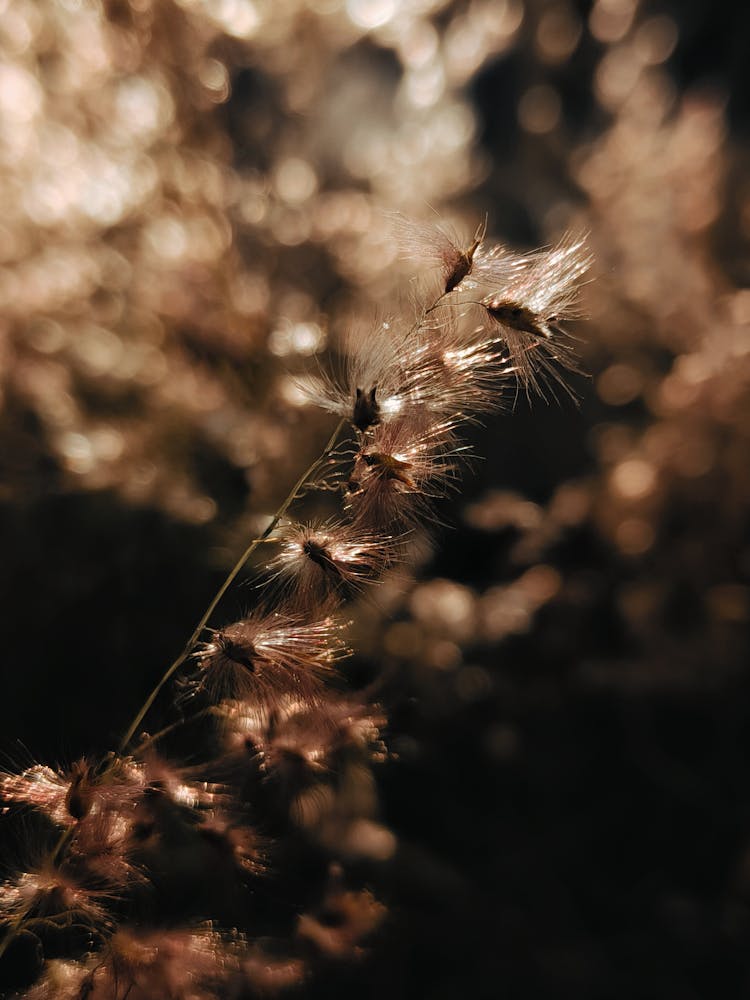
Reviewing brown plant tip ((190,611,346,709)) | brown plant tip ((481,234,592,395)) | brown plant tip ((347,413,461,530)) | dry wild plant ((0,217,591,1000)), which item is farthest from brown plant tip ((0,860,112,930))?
brown plant tip ((481,234,592,395))

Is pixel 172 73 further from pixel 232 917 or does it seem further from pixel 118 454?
pixel 232 917

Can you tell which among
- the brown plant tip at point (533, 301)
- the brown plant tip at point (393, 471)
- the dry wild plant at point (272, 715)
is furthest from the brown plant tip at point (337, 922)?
the brown plant tip at point (533, 301)

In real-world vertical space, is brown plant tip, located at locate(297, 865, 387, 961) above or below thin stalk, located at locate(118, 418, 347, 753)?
below

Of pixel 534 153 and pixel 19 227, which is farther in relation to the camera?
pixel 534 153

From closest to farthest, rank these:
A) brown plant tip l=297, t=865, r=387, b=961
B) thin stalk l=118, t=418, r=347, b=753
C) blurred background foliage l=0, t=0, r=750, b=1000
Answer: thin stalk l=118, t=418, r=347, b=753 → brown plant tip l=297, t=865, r=387, b=961 → blurred background foliage l=0, t=0, r=750, b=1000

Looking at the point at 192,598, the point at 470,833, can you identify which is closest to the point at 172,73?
the point at 192,598

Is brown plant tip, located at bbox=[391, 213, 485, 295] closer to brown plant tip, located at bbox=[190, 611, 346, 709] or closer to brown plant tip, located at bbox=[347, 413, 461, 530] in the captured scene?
brown plant tip, located at bbox=[347, 413, 461, 530]

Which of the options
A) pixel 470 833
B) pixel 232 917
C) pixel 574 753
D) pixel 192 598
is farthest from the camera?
pixel 574 753
